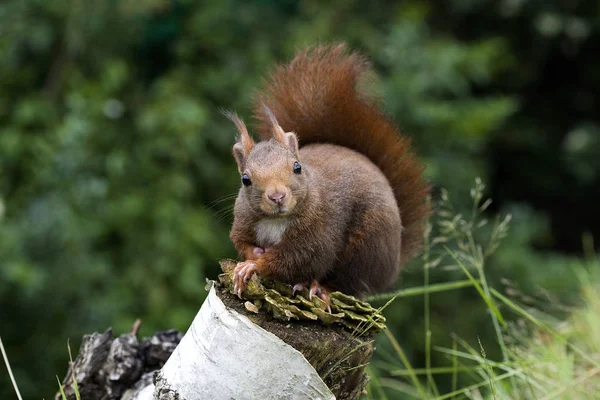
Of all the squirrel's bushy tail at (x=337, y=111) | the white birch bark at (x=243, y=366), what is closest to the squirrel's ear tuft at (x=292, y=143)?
the squirrel's bushy tail at (x=337, y=111)

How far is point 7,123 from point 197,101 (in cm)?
83

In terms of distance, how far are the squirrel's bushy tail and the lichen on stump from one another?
0.47 m

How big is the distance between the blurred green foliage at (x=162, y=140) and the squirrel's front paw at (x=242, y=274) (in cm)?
162

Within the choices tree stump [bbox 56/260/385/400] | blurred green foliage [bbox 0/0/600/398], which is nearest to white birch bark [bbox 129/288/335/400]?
tree stump [bbox 56/260/385/400]

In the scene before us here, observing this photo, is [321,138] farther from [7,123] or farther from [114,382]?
[7,123]

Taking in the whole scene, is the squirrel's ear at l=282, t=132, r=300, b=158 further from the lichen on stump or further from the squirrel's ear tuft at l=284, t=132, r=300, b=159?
the lichen on stump

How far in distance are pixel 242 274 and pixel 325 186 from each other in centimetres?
31

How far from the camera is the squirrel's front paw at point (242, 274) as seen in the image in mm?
1559

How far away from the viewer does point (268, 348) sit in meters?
1.49

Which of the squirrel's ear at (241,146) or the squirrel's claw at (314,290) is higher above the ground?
the squirrel's ear at (241,146)

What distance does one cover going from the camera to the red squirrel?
66.8 inches

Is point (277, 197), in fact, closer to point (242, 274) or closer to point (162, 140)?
point (242, 274)

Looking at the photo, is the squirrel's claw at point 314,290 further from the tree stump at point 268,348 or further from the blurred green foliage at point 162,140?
the blurred green foliage at point 162,140

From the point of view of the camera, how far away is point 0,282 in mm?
3084
